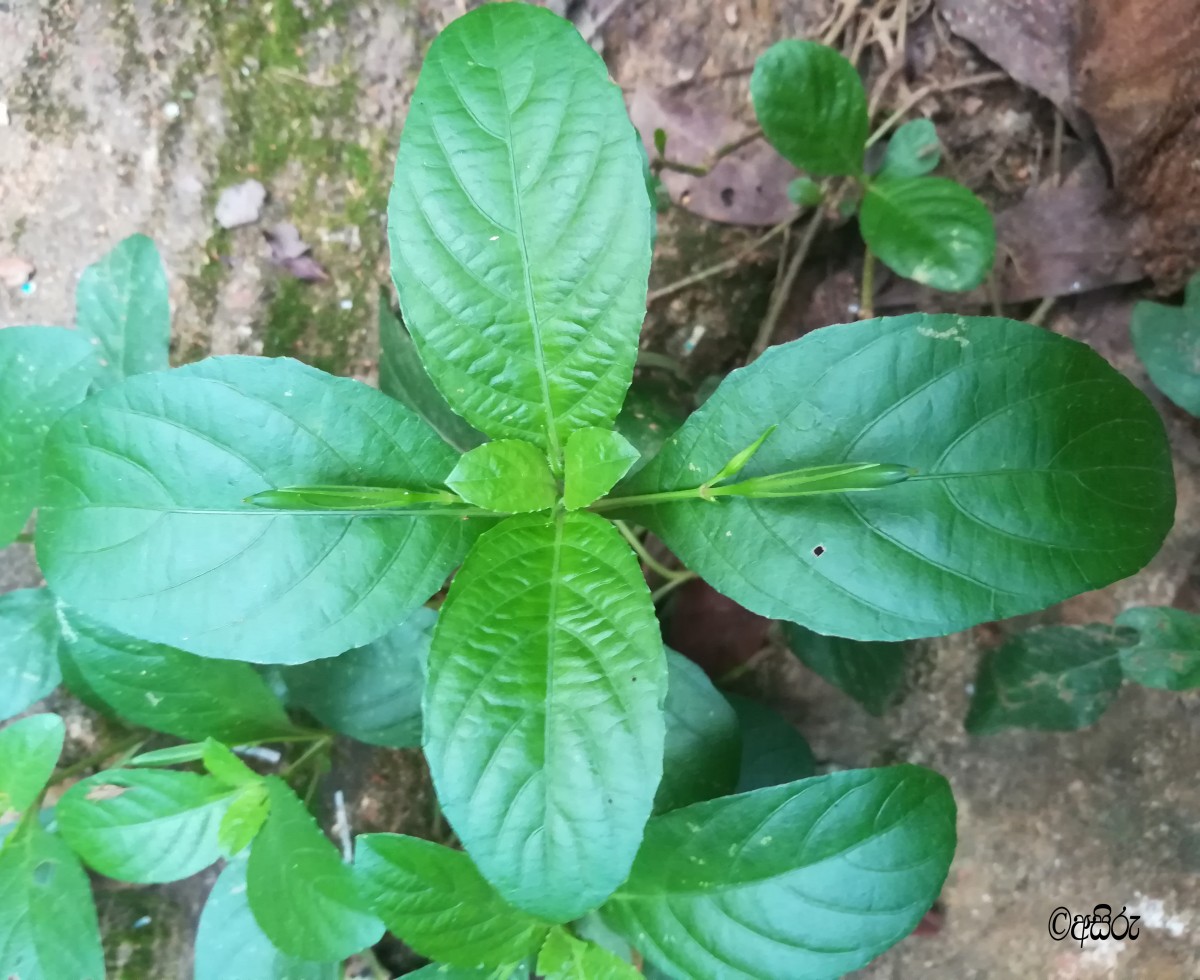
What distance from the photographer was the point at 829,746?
1308 mm

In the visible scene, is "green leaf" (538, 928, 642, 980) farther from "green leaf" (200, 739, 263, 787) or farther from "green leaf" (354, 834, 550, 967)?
"green leaf" (200, 739, 263, 787)

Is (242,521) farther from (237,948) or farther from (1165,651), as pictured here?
(1165,651)

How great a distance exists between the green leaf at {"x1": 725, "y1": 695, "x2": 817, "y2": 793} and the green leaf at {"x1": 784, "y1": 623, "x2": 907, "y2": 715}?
9 centimetres

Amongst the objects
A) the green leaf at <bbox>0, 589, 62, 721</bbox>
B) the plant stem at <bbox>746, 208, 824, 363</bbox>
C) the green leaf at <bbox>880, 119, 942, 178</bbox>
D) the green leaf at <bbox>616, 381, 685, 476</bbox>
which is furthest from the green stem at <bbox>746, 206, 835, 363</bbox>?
the green leaf at <bbox>0, 589, 62, 721</bbox>

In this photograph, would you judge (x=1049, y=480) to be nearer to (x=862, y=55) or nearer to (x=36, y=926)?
(x=862, y=55)

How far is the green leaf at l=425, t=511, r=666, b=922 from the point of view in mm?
684

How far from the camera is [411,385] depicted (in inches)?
43.4

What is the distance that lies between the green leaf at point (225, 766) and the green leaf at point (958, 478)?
2.06 feet

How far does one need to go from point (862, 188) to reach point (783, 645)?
0.67 metres

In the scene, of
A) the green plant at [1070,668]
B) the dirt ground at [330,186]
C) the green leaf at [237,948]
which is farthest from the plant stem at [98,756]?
the green plant at [1070,668]

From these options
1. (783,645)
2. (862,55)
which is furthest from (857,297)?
(783,645)

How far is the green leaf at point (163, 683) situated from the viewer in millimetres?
1007

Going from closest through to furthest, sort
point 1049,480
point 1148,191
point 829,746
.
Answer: point 1049,480 < point 1148,191 < point 829,746

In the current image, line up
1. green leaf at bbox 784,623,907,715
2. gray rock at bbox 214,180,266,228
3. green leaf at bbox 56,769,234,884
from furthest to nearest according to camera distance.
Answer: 1. gray rock at bbox 214,180,266,228
2. green leaf at bbox 784,623,907,715
3. green leaf at bbox 56,769,234,884
